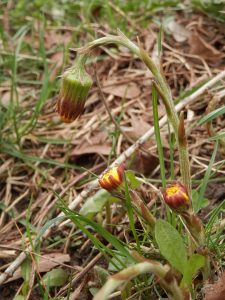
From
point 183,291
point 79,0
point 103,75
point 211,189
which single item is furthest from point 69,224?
point 79,0

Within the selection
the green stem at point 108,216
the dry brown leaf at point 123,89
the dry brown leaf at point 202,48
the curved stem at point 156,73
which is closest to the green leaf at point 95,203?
the green stem at point 108,216

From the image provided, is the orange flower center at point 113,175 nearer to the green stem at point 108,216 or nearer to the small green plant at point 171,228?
the small green plant at point 171,228

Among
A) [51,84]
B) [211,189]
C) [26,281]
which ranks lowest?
[26,281]

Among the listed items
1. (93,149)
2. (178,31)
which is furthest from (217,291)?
(178,31)

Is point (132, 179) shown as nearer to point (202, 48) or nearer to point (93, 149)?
point (93, 149)

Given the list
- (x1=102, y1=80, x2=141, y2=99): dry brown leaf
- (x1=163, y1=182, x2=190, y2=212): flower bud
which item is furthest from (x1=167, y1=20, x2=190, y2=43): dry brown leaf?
(x1=163, y1=182, x2=190, y2=212): flower bud

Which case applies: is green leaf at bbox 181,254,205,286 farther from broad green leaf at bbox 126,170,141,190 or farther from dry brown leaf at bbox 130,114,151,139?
dry brown leaf at bbox 130,114,151,139

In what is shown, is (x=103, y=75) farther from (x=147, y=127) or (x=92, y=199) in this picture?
(x=92, y=199)
